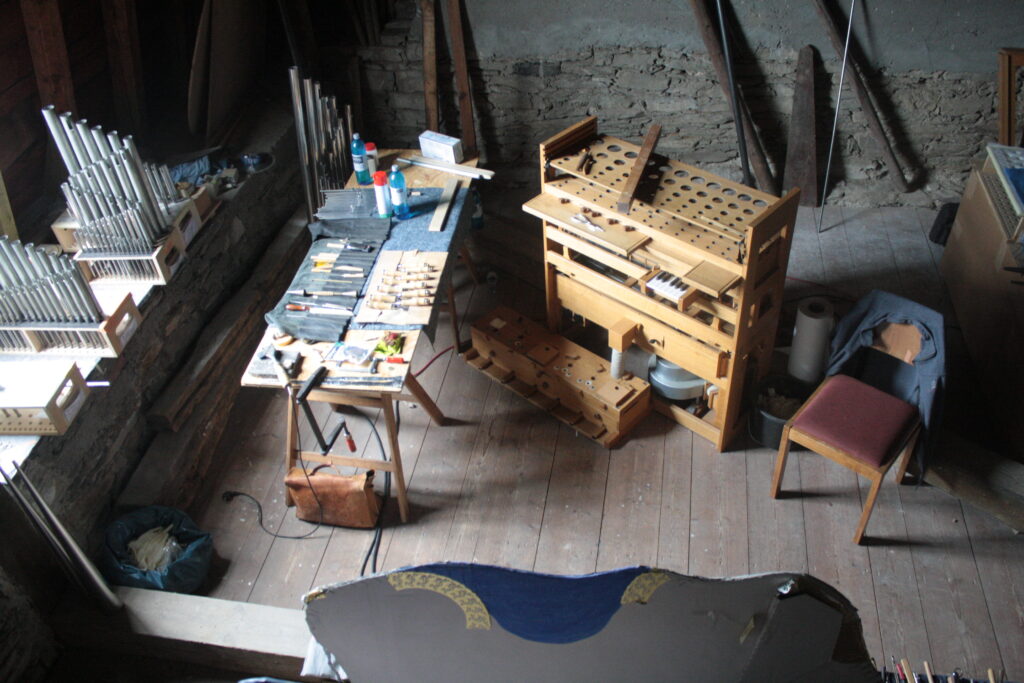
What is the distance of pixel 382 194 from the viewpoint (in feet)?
13.0

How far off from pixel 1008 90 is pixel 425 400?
3.56 metres

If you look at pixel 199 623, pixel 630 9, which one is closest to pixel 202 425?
pixel 199 623

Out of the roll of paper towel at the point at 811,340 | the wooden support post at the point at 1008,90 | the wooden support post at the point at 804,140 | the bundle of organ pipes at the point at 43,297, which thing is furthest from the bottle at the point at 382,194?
the wooden support post at the point at 1008,90

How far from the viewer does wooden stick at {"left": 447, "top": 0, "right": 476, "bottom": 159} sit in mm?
4793

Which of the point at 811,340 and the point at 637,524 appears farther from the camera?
the point at 811,340

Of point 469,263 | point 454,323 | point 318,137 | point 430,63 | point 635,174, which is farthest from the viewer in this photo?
point 430,63

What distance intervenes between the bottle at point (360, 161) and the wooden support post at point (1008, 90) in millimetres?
3457

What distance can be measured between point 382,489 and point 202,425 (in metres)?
0.94

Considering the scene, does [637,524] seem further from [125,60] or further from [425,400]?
[125,60]

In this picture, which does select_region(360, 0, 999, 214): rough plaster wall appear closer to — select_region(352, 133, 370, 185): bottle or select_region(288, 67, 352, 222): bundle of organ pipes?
select_region(288, 67, 352, 222): bundle of organ pipes

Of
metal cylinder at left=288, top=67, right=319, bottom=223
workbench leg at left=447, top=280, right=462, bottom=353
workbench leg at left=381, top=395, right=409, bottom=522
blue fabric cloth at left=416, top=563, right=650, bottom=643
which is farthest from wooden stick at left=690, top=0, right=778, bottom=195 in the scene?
blue fabric cloth at left=416, top=563, right=650, bottom=643

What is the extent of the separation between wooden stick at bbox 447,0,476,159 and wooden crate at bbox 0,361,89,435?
2.38 meters

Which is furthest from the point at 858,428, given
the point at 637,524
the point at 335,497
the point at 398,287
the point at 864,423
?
the point at 335,497

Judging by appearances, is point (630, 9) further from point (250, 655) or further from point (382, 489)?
point (250, 655)
